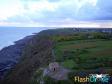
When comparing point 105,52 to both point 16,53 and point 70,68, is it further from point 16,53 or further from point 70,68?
point 16,53

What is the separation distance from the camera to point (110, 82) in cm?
2458

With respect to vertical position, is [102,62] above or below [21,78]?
above

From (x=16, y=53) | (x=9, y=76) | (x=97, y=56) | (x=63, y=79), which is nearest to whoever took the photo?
(x=63, y=79)

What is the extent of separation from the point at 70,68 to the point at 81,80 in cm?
403

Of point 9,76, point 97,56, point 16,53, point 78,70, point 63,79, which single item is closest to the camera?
point 63,79

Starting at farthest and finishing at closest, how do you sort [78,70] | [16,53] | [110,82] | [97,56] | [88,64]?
1. [16,53]
2. [97,56]
3. [88,64]
4. [78,70]
5. [110,82]

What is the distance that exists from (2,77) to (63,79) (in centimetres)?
2444

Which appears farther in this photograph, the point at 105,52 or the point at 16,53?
the point at 16,53

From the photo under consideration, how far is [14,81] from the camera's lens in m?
43.6

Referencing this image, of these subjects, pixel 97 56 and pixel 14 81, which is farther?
pixel 14 81

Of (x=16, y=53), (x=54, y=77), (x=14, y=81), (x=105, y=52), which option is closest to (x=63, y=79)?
(x=54, y=77)

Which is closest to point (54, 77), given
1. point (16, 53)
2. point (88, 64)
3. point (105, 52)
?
point (88, 64)

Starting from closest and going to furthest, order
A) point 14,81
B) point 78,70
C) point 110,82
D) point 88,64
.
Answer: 1. point 110,82
2. point 78,70
3. point 88,64
4. point 14,81

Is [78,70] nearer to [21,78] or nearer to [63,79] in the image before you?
[63,79]
